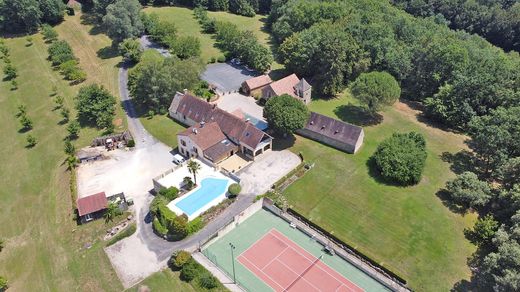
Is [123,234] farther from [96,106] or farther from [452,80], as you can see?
[452,80]

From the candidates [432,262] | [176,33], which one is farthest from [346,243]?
[176,33]

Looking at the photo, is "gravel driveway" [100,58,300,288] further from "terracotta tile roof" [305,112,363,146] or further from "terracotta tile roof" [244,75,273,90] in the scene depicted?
"terracotta tile roof" [244,75,273,90]

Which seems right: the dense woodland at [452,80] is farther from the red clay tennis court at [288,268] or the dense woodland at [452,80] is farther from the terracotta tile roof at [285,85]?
the red clay tennis court at [288,268]

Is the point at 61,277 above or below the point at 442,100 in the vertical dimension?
below

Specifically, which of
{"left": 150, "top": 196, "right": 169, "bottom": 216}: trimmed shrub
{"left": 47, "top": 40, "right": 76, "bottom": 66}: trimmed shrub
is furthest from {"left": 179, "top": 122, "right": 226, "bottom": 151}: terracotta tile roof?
{"left": 47, "top": 40, "right": 76, "bottom": 66}: trimmed shrub

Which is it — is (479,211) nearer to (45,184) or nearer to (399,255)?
(399,255)

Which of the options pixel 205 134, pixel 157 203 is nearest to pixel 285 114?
pixel 205 134
